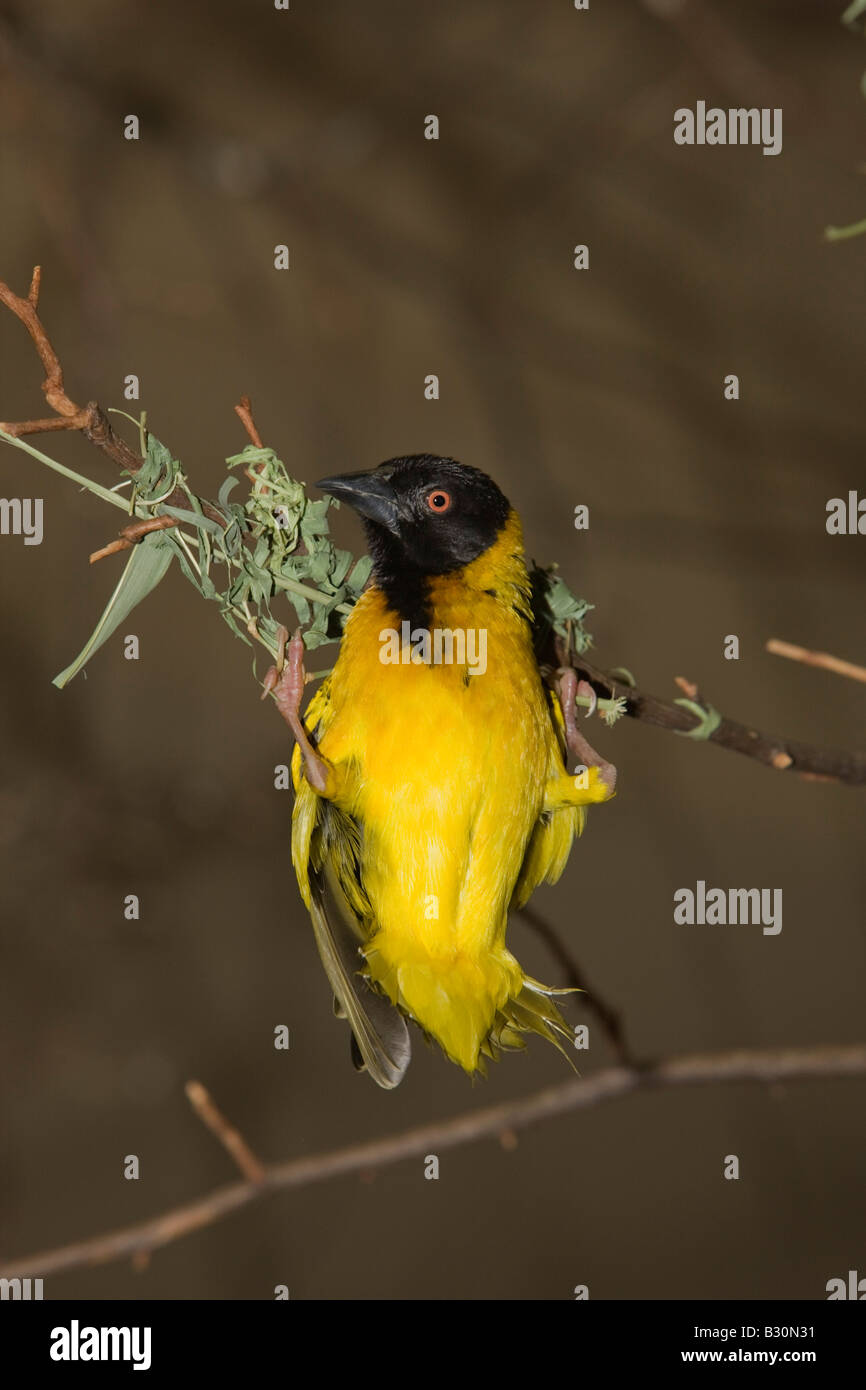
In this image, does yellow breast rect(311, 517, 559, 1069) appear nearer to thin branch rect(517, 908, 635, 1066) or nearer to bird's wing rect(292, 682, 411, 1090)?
bird's wing rect(292, 682, 411, 1090)

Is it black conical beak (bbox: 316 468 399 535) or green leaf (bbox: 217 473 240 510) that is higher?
black conical beak (bbox: 316 468 399 535)

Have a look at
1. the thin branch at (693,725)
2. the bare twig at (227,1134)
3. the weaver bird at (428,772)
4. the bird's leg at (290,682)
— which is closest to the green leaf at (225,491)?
the thin branch at (693,725)

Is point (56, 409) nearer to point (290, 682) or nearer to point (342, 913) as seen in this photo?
point (290, 682)

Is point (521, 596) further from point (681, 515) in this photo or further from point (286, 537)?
point (681, 515)

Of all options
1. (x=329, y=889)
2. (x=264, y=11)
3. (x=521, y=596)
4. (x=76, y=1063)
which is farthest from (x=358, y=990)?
(x=264, y=11)

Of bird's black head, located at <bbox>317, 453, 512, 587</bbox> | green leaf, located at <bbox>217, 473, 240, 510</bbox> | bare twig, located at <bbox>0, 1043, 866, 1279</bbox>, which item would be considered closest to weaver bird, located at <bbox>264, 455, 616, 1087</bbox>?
bird's black head, located at <bbox>317, 453, 512, 587</bbox>

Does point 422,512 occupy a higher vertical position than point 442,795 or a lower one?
higher

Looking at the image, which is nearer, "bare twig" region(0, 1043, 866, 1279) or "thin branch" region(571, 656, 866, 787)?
"bare twig" region(0, 1043, 866, 1279)

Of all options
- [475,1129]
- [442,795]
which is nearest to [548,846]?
[442,795]

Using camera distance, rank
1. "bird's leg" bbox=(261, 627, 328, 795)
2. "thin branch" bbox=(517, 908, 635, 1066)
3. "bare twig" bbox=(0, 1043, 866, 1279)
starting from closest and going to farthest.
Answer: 1. "bare twig" bbox=(0, 1043, 866, 1279)
2. "thin branch" bbox=(517, 908, 635, 1066)
3. "bird's leg" bbox=(261, 627, 328, 795)
